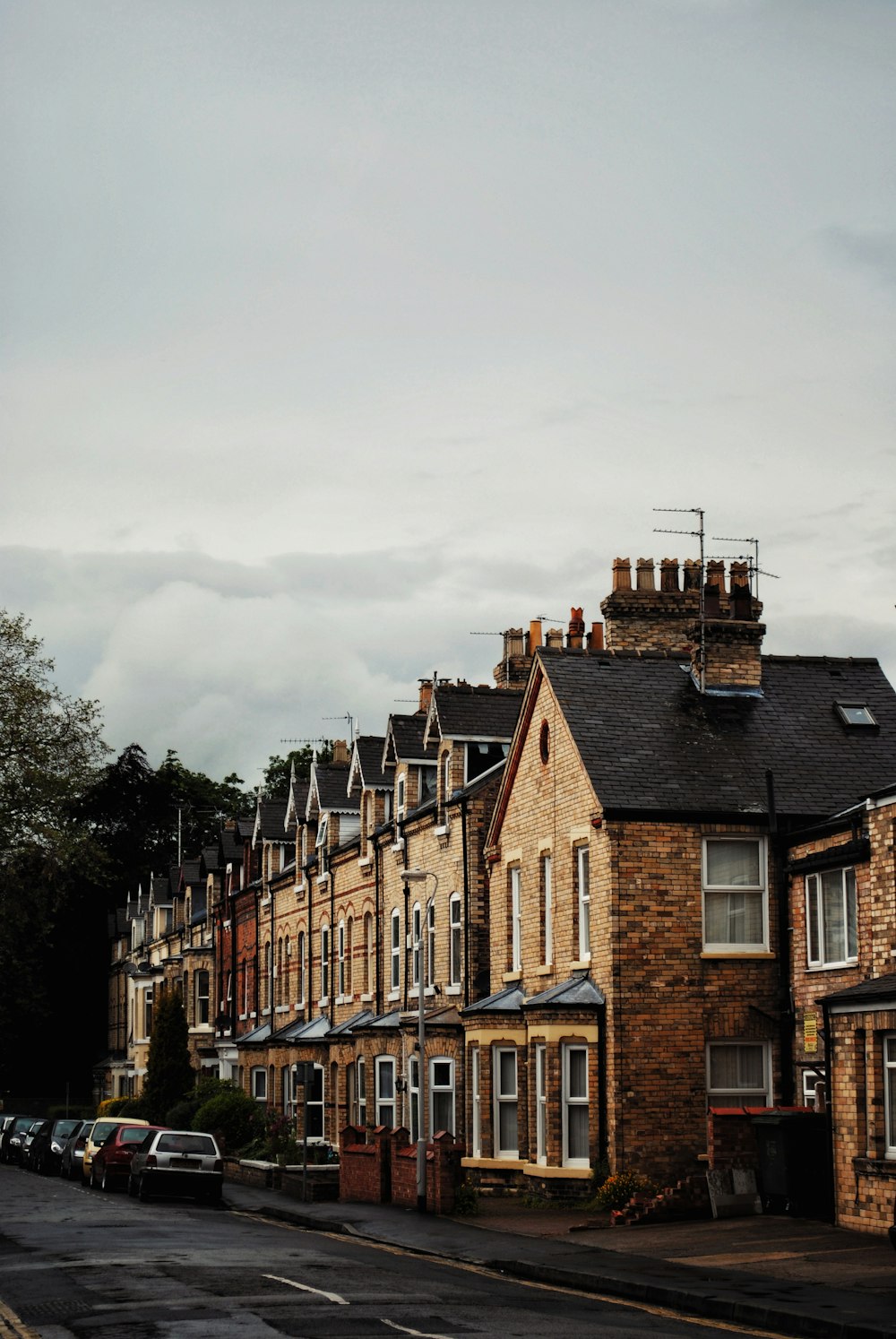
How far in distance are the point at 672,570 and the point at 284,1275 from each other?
20.6 metres

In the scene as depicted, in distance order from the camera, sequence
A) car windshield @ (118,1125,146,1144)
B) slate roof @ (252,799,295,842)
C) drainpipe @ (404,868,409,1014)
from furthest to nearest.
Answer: slate roof @ (252,799,295,842)
drainpipe @ (404,868,409,1014)
car windshield @ (118,1125,146,1144)

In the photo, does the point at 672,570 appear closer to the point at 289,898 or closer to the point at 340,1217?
the point at 340,1217

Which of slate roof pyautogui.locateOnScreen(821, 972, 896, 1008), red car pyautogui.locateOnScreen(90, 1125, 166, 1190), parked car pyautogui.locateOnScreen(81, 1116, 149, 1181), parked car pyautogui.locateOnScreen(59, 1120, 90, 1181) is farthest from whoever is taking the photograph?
parked car pyautogui.locateOnScreen(59, 1120, 90, 1181)

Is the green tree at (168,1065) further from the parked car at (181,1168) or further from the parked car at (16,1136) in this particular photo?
the parked car at (181,1168)

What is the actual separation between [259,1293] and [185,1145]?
19159 millimetres

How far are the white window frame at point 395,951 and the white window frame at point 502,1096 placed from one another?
9276 mm

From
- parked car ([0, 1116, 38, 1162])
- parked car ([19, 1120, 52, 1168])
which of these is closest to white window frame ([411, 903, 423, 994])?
parked car ([19, 1120, 52, 1168])

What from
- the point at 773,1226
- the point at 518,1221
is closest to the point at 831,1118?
the point at 773,1226

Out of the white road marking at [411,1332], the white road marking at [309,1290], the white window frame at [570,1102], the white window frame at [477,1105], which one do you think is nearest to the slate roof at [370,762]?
the white window frame at [477,1105]

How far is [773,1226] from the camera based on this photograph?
78.5 ft

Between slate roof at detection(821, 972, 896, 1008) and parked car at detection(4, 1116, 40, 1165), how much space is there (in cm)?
3653

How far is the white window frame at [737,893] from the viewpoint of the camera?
29516 mm

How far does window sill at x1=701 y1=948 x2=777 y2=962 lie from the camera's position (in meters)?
29.3

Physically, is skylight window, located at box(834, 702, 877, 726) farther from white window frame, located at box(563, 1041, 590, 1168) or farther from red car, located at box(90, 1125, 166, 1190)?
red car, located at box(90, 1125, 166, 1190)
